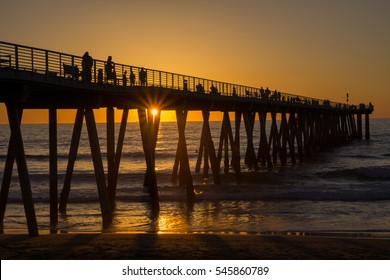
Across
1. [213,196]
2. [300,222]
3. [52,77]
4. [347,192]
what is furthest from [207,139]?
[52,77]

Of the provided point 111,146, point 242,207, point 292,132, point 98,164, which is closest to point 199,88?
point 242,207

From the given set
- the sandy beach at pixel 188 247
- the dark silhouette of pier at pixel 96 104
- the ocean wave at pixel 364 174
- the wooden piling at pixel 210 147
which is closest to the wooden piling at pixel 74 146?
the dark silhouette of pier at pixel 96 104

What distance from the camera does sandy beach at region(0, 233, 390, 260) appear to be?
509 inches

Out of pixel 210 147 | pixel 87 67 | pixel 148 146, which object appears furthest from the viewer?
pixel 210 147

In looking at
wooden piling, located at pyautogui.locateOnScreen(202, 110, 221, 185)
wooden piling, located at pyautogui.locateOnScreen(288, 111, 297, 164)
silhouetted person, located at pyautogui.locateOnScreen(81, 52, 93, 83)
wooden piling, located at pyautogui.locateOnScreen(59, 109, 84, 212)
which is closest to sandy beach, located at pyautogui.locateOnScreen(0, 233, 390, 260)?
silhouetted person, located at pyautogui.locateOnScreen(81, 52, 93, 83)

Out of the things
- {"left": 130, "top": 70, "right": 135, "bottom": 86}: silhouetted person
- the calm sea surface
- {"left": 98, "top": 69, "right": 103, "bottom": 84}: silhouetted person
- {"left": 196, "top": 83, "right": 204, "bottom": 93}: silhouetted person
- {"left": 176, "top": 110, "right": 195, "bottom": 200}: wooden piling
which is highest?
{"left": 196, "top": 83, "right": 204, "bottom": 93}: silhouetted person

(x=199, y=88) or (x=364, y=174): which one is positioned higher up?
(x=199, y=88)

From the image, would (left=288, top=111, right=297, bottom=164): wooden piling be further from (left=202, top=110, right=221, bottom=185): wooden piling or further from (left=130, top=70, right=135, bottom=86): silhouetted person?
(left=130, top=70, right=135, bottom=86): silhouetted person

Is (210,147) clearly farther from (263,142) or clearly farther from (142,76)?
(263,142)

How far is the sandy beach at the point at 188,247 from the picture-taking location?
12922mm

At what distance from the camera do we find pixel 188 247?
1390cm

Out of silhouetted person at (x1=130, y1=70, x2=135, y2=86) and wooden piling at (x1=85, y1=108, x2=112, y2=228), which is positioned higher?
silhouetted person at (x1=130, y1=70, x2=135, y2=86)

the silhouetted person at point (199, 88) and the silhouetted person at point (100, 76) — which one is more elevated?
the silhouetted person at point (199, 88)

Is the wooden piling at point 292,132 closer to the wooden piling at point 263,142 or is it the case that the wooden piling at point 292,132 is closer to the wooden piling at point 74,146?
the wooden piling at point 263,142
